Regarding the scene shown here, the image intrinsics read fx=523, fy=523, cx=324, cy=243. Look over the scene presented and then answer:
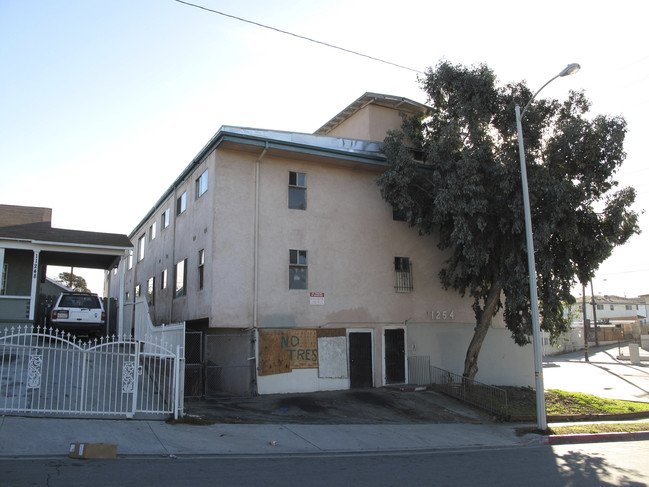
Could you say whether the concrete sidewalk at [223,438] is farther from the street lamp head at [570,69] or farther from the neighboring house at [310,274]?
the street lamp head at [570,69]

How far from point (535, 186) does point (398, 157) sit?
14.7 feet

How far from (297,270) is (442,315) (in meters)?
6.24

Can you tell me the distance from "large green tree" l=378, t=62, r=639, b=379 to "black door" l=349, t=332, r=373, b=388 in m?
3.57

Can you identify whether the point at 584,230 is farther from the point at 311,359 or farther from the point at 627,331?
the point at 627,331

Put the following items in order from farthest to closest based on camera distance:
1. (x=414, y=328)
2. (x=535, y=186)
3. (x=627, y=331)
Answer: (x=627, y=331)
(x=414, y=328)
(x=535, y=186)

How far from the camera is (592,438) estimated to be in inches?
528

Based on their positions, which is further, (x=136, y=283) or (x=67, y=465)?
(x=136, y=283)

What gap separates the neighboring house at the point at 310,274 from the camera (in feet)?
55.3

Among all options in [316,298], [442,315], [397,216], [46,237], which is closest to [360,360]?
[316,298]

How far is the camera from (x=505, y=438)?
42.8ft

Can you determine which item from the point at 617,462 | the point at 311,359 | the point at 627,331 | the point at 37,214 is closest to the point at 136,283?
the point at 37,214

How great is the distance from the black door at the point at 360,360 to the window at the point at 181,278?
21.8 ft

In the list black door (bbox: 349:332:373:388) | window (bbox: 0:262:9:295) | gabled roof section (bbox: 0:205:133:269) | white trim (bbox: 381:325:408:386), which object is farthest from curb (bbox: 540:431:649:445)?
window (bbox: 0:262:9:295)

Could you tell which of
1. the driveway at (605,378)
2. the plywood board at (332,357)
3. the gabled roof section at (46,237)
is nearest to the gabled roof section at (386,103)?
the plywood board at (332,357)
